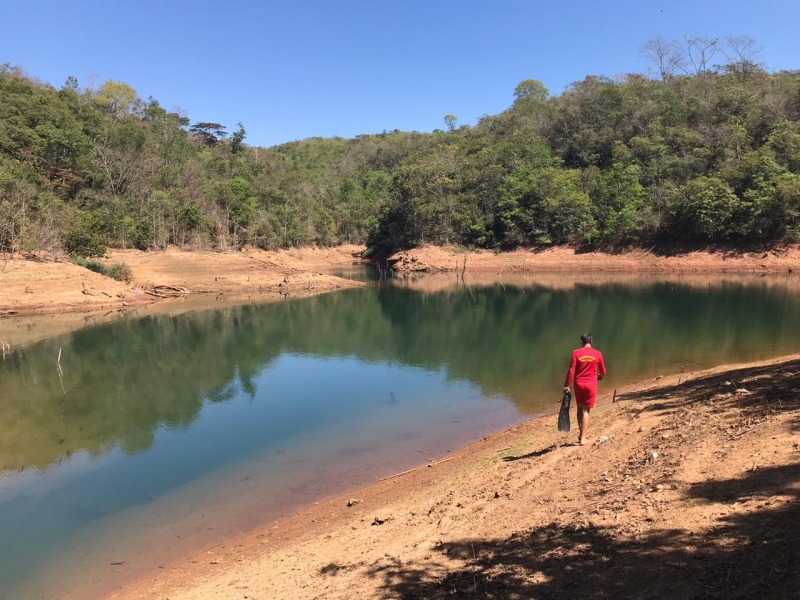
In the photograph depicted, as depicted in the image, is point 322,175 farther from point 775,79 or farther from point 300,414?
point 300,414

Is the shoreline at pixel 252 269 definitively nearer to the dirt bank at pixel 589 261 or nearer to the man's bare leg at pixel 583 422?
the dirt bank at pixel 589 261

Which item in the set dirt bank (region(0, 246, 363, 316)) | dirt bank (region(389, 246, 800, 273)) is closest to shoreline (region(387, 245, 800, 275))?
dirt bank (region(389, 246, 800, 273))

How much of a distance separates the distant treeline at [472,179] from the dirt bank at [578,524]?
36.6 m

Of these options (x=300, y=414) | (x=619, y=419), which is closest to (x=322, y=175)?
(x=300, y=414)

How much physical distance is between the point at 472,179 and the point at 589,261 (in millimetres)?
18577

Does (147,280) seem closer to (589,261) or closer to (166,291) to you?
(166,291)

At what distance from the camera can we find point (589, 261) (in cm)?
5738

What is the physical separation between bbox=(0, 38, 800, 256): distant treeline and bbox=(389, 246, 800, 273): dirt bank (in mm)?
1627

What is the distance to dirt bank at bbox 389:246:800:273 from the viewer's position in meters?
47.9

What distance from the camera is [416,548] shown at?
19.2ft

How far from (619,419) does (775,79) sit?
79.2 m

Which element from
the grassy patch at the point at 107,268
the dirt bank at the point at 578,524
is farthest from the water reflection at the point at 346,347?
the grassy patch at the point at 107,268

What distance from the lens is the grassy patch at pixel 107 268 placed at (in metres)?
37.2

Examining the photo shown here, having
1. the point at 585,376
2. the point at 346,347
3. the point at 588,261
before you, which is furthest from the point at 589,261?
the point at 585,376
